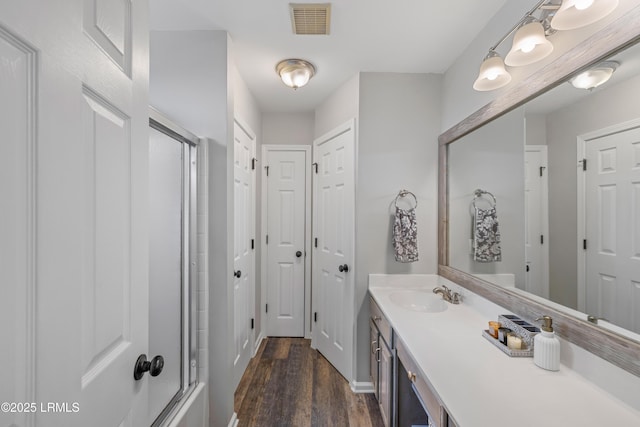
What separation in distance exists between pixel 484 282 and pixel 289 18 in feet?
6.09

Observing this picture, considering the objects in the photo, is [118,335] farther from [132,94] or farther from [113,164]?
[132,94]

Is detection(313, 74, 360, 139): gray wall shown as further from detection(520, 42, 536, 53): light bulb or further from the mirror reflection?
detection(520, 42, 536, 53): light bulb

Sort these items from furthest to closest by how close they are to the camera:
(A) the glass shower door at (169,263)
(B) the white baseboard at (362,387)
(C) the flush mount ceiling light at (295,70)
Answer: (B) the white baseboard at (362,387) → (C) the flush mount ceiling light at (295,70) → (A) the glass shower door at (169,263)

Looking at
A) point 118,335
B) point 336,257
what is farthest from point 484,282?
point 118,335

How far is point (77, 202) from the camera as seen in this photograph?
23.1 inches

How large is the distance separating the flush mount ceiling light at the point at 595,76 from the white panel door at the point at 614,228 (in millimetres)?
198

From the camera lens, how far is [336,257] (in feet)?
8.01

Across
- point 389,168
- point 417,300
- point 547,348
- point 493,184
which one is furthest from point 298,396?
point 493,184

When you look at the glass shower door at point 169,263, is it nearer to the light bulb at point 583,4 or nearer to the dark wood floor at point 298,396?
the dark wood floor at point 298,396

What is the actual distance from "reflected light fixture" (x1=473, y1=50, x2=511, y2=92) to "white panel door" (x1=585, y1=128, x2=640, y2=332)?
54cm

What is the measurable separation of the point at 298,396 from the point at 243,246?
1198 mm

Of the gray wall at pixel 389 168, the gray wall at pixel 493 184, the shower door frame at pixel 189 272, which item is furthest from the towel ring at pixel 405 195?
the shower door frame at pixel 189 272

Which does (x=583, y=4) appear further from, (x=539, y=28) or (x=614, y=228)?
(x=614, y=228)

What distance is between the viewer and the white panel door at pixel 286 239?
3051mm
